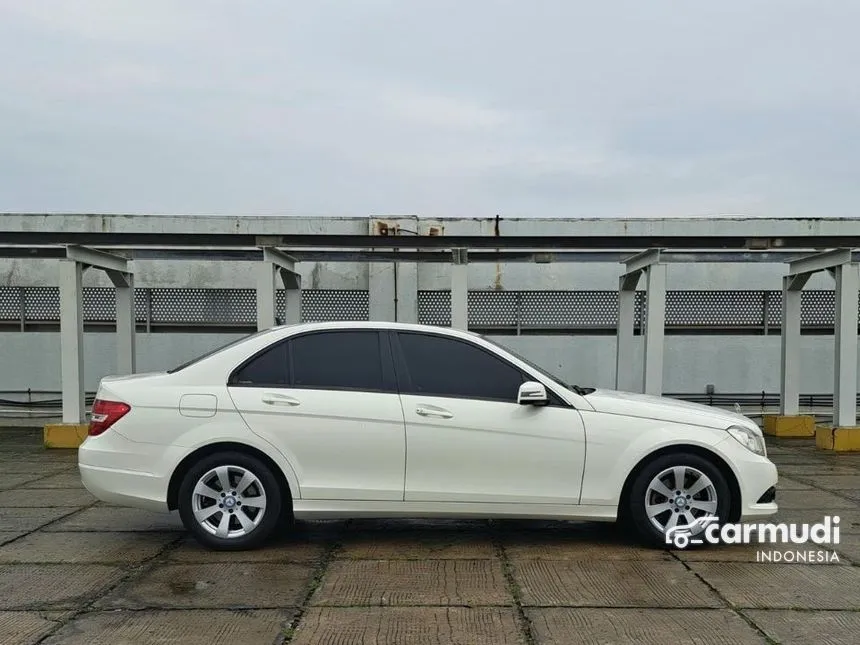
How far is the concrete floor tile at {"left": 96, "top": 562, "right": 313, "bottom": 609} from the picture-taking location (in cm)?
424

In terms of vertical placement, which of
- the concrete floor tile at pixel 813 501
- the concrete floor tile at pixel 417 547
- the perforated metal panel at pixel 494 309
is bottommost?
the concrete floor tile at pixel 813 501

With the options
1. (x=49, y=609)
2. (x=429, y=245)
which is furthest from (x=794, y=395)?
(x=49, y=609)

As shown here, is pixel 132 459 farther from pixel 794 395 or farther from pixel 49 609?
pixel 794 395

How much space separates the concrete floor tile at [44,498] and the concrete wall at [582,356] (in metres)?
6.53

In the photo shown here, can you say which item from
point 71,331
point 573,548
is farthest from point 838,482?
point 71,331

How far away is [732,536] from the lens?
550 cm

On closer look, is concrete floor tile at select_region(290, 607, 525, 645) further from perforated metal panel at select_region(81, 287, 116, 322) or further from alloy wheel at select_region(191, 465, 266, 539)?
perforated metal panel at select_region(81, 287, 116, 322)

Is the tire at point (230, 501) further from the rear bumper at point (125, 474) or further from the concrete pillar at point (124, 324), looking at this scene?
the concrete pillar at point (124, 324)

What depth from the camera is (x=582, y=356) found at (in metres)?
14.0

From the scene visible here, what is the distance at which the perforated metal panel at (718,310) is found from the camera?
14.0 meters

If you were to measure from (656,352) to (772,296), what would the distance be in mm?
5416

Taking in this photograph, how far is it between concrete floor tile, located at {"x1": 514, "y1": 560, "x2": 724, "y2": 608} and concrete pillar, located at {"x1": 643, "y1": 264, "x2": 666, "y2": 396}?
5.16 meters

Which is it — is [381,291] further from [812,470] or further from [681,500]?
[681,500]

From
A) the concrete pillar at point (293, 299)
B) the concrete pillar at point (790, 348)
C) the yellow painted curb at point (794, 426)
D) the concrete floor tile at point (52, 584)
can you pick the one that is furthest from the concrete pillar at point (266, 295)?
the yellow painted curb at point (794, 426)
